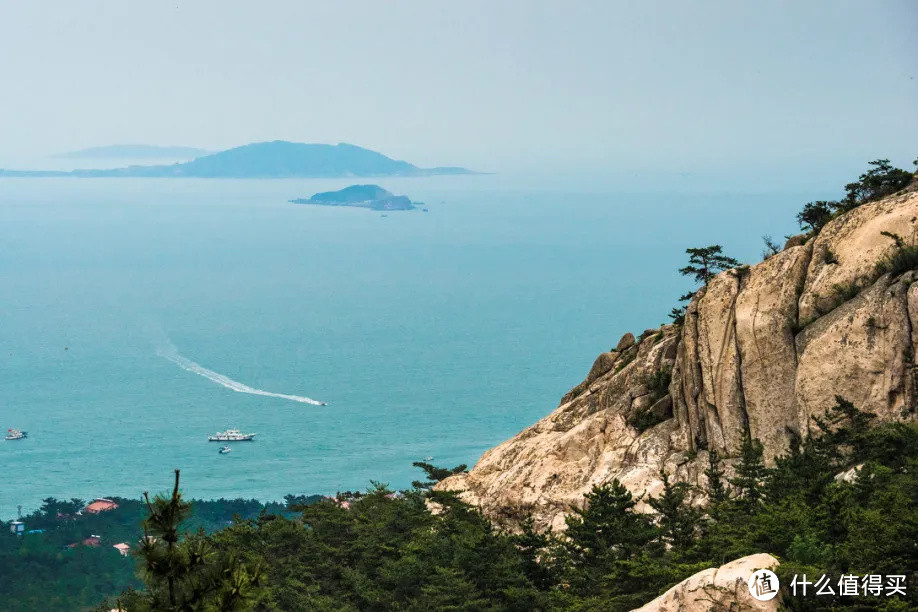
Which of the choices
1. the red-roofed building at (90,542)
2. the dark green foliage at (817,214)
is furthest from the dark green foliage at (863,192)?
the red-roofed building at (90,542)

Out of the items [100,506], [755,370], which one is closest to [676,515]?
[755,370]

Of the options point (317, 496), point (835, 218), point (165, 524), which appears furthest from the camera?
point (317, 496)

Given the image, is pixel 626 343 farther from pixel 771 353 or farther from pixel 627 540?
pixel 627 540

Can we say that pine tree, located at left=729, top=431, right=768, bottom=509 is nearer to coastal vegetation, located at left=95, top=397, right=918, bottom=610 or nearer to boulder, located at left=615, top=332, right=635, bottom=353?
coastal vegetation, located at left=95, top=397, right=918, bottom=610

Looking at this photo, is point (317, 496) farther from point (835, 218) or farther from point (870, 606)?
point (870, 606)

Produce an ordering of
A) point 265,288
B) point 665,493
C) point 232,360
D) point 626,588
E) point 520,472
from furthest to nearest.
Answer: point 265,288 < point 232,360 < point 520,472 < point 665,493 < point 626,588

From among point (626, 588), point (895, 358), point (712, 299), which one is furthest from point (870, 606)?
point (712, 299)

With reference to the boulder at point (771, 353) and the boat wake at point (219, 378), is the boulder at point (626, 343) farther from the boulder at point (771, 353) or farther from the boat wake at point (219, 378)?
the boat wake at point (219, 378)
